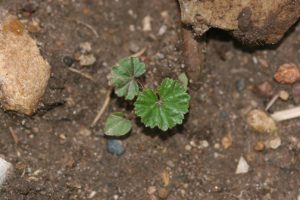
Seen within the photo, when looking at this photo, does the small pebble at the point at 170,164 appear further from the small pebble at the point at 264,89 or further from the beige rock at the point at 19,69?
the beige rock at the point at 19,69

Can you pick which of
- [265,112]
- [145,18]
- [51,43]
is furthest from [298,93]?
[51,43]

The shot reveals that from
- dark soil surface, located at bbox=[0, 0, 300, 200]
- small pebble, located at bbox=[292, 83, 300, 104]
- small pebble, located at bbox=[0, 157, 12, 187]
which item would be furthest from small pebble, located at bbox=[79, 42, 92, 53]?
small pebble, located at bbox=[292, 83, 300, 104]

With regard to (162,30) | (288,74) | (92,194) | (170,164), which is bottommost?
(92,194)

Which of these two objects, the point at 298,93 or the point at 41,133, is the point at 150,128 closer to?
the point at 41,133

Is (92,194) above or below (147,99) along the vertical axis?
below

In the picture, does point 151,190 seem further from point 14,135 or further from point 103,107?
point 14,135

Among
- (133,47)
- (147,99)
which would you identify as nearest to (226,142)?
(147,99)
